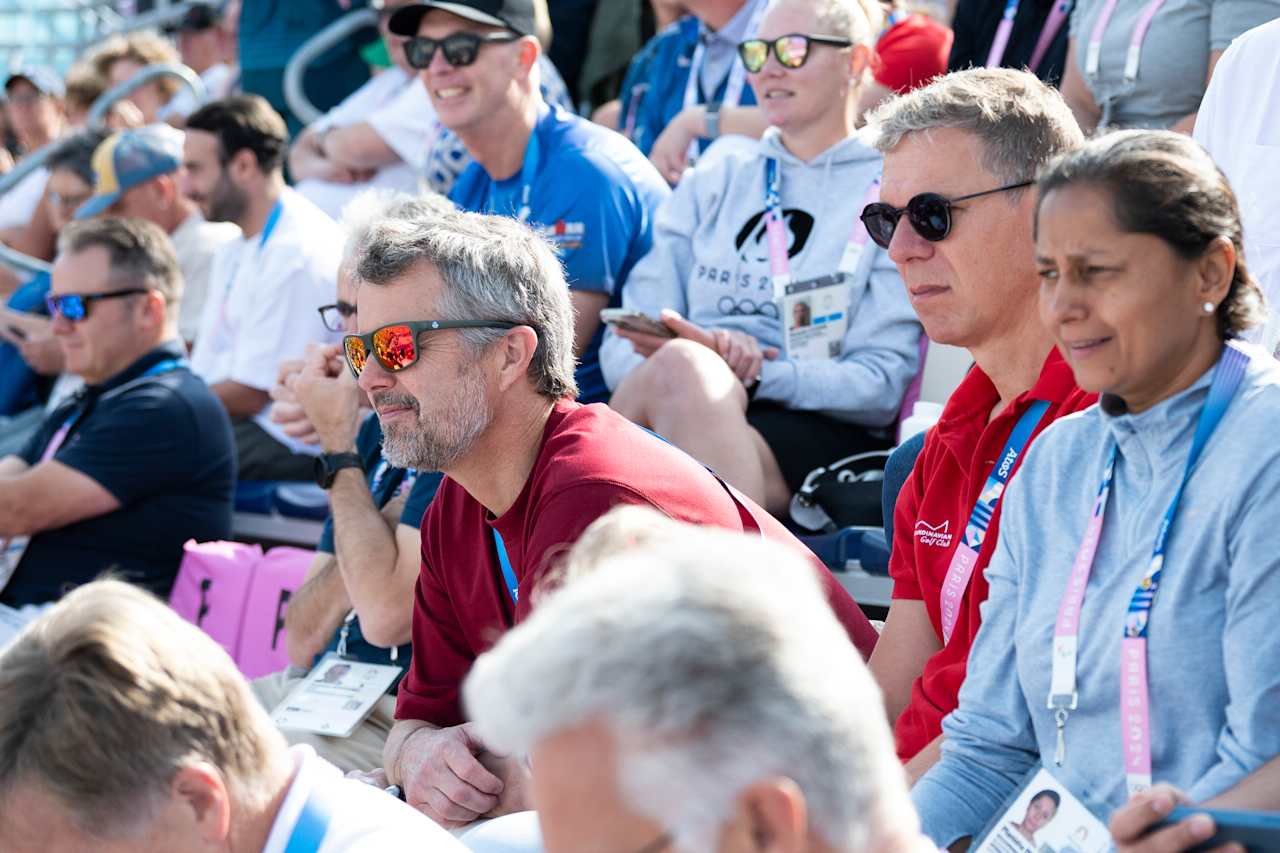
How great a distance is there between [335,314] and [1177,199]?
3527mm

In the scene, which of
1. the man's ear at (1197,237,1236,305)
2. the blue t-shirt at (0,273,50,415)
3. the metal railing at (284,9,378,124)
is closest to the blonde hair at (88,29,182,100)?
the metal railing at (284,9,378,124)

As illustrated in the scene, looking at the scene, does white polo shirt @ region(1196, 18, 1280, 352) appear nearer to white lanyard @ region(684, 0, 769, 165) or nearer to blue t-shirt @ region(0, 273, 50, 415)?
white lanyard @ region(684, 0, 769, 165)

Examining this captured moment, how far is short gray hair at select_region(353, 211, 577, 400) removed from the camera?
11.0 ft

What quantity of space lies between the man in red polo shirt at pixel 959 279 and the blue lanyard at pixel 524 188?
2369 millimetres

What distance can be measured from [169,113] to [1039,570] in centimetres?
828

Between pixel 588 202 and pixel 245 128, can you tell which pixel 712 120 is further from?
pixel 245 128

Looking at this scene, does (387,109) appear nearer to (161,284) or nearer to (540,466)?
(161,284)

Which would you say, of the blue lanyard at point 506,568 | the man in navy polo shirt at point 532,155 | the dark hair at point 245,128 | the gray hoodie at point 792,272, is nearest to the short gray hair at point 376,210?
the man in navy polo shirt at point 532,155

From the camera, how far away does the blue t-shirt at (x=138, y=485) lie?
568 centimetres

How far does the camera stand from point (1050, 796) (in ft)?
7.86

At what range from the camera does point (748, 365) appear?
14.9 feet

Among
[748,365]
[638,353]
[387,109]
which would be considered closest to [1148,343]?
[748,365]

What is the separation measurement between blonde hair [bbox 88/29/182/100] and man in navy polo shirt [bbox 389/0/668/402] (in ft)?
16.0

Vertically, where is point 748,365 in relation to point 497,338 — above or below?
below
